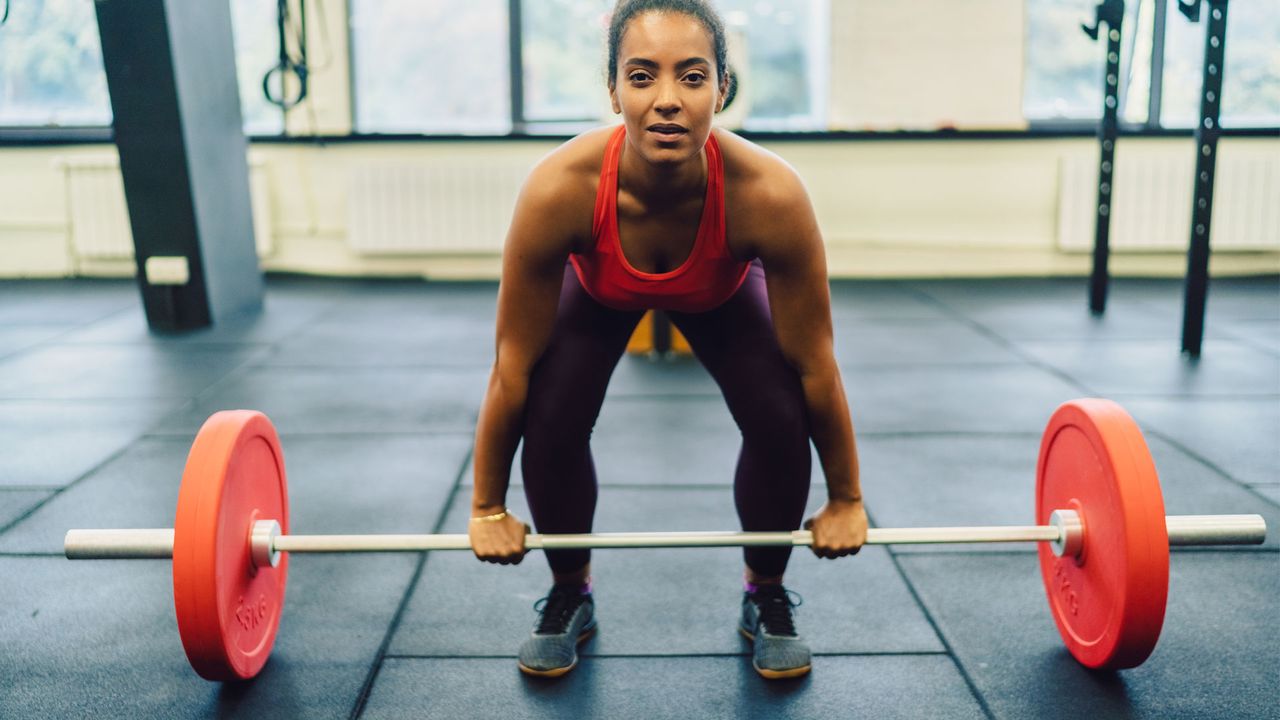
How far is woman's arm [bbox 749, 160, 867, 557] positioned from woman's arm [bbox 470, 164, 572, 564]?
0.24m

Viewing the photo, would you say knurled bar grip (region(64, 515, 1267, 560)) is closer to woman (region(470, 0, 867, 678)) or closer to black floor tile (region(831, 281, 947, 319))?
woman (region(470, 0, 867, 678))

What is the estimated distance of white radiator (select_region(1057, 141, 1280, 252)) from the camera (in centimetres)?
484

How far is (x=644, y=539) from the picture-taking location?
4.38 ft

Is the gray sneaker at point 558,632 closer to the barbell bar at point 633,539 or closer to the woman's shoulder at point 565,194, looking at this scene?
the barbell bar at point 633,539

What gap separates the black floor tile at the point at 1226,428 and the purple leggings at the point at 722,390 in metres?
1.29

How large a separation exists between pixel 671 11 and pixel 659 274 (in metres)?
0.31

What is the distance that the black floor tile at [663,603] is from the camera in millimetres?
1517

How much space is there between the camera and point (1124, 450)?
1279 millimetres

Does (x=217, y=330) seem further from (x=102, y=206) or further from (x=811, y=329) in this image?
(x=811, y=329)

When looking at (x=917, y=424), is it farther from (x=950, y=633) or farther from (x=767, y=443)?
(x=767, y=443)

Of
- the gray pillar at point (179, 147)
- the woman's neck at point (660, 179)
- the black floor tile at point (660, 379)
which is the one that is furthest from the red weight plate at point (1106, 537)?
the gray pillar at point (179, 147)

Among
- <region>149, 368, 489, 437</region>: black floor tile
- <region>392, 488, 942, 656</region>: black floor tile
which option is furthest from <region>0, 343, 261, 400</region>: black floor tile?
<region>392, 488, 942, 656</region>: black floor tile

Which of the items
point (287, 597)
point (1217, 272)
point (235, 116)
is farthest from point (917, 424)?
point (1217, 272)

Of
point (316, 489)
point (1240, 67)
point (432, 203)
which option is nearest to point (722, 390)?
point (316, 489)
